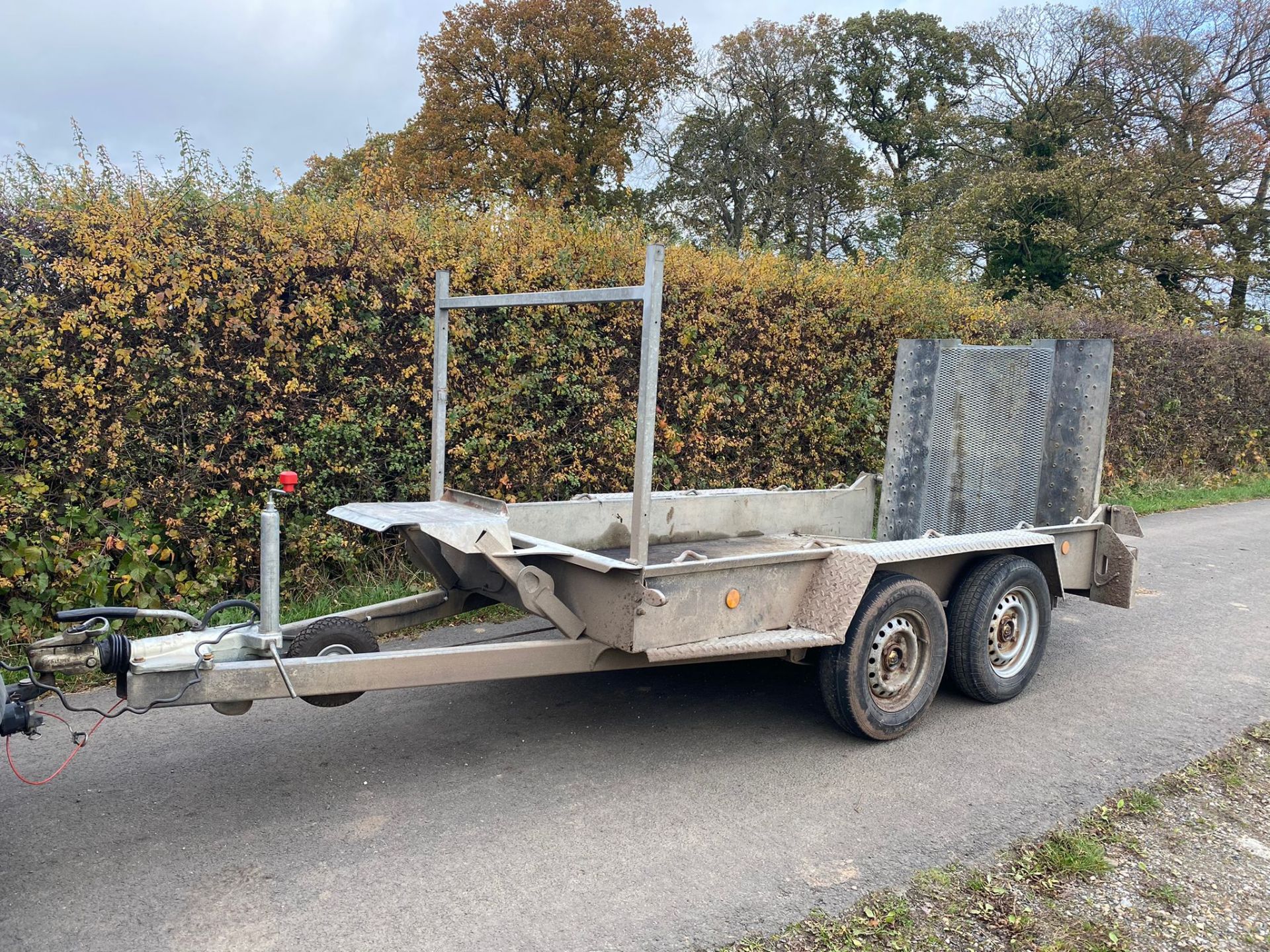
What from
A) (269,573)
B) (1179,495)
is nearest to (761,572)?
(269,573)

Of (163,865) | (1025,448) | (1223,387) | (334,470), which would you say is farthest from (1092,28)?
(163,865)

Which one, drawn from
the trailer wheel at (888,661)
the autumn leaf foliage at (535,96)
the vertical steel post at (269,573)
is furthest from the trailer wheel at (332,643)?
the autumn leaf foliage at (535,96)

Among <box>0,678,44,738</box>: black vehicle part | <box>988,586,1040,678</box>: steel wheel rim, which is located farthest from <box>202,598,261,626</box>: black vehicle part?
<box>988,586,1040,678</box>: steel wheel rim

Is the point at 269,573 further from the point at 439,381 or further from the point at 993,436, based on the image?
the point at 993,436

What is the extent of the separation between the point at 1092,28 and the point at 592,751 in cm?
3097

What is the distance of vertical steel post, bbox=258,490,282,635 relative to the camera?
3.36 metres

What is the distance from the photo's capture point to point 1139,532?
5.78 metres

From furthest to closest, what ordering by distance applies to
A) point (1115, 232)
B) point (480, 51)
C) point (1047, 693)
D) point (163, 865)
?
point (480, 51), point (1115, 232), point (1047, 693), point (163, 865)

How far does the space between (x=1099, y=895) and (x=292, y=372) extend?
527 cm

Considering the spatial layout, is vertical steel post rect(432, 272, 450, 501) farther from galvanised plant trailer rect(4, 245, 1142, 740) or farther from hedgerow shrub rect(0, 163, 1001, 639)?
hedgerow shrub rect(0, 163, 1001, 639)

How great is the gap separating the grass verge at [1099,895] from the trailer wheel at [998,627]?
42.1 inches

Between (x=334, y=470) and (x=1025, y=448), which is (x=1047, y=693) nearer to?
(x=1025, y=448)

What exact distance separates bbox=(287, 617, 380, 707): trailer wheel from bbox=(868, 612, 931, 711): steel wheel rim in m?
2.38

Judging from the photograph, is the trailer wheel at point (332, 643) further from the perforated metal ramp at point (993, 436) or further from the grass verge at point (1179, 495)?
the grass verge at point (1179, 495)
